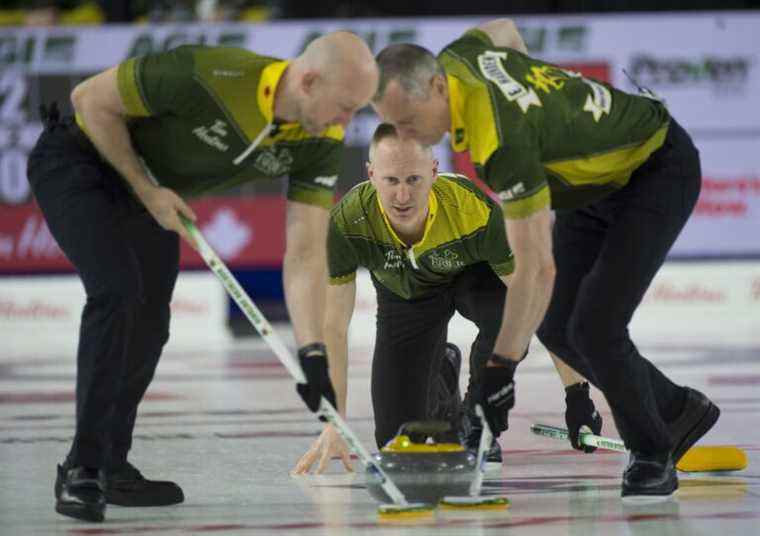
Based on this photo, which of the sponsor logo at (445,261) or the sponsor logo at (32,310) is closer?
the sponsor logo at (445,261)

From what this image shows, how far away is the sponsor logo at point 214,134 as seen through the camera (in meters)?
4.34

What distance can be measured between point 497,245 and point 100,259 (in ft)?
5.30

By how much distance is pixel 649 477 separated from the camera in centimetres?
459

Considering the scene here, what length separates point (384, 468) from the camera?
4516mm

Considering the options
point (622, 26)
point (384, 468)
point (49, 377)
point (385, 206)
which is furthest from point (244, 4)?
point (384, 468)

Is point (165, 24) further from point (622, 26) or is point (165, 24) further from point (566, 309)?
point (566, 309)

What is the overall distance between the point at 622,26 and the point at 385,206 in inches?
336

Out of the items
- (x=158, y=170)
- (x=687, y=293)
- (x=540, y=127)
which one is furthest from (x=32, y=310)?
(x=540, y=127)

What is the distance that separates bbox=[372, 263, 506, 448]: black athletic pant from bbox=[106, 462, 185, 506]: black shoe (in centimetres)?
107

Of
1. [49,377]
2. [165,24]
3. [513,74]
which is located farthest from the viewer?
[165,24]

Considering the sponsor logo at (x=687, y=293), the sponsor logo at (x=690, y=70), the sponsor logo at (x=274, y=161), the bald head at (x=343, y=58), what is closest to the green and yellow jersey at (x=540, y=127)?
the bald head at (x=343, y=58)

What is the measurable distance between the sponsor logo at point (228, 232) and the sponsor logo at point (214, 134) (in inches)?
339

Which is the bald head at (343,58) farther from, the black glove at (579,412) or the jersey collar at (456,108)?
the black glove at (579,412)

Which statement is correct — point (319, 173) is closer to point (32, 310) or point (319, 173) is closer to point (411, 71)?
point (411, 71)
